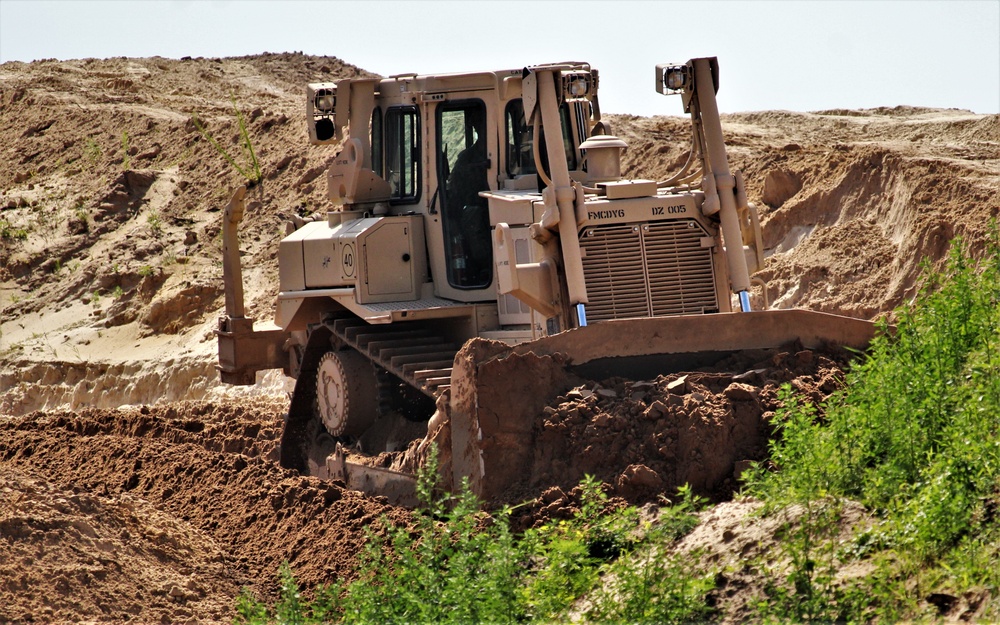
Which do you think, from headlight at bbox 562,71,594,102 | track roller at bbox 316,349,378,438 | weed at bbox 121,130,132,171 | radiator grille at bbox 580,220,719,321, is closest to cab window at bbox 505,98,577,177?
headlight at bbox 562,71,594,102

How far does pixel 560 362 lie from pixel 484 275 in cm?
264

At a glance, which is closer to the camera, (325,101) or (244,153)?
(325,101)

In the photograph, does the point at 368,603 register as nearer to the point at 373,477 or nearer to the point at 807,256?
the point at 373,477

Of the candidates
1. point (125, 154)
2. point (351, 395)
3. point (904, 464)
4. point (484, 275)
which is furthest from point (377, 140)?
point (125, 154)

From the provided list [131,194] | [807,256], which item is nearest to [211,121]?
[131,194]

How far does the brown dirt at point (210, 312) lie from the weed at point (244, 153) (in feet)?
0.60

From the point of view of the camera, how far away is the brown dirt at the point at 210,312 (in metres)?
7.51

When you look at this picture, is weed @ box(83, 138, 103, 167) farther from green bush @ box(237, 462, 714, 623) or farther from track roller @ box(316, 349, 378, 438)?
green bush @ box(237, 462, 714, 623)

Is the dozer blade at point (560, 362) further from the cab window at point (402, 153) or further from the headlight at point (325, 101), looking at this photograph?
the headlight at point (325, 101)

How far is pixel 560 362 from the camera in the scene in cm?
805

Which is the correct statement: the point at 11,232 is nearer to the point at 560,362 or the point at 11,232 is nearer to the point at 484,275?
the point at 484,275

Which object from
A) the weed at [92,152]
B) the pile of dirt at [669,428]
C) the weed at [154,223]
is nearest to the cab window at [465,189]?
the pile of dirt at [669,428]

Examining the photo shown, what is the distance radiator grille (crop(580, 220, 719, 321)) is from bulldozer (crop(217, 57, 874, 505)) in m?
0.01

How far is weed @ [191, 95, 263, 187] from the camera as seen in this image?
2256cm
